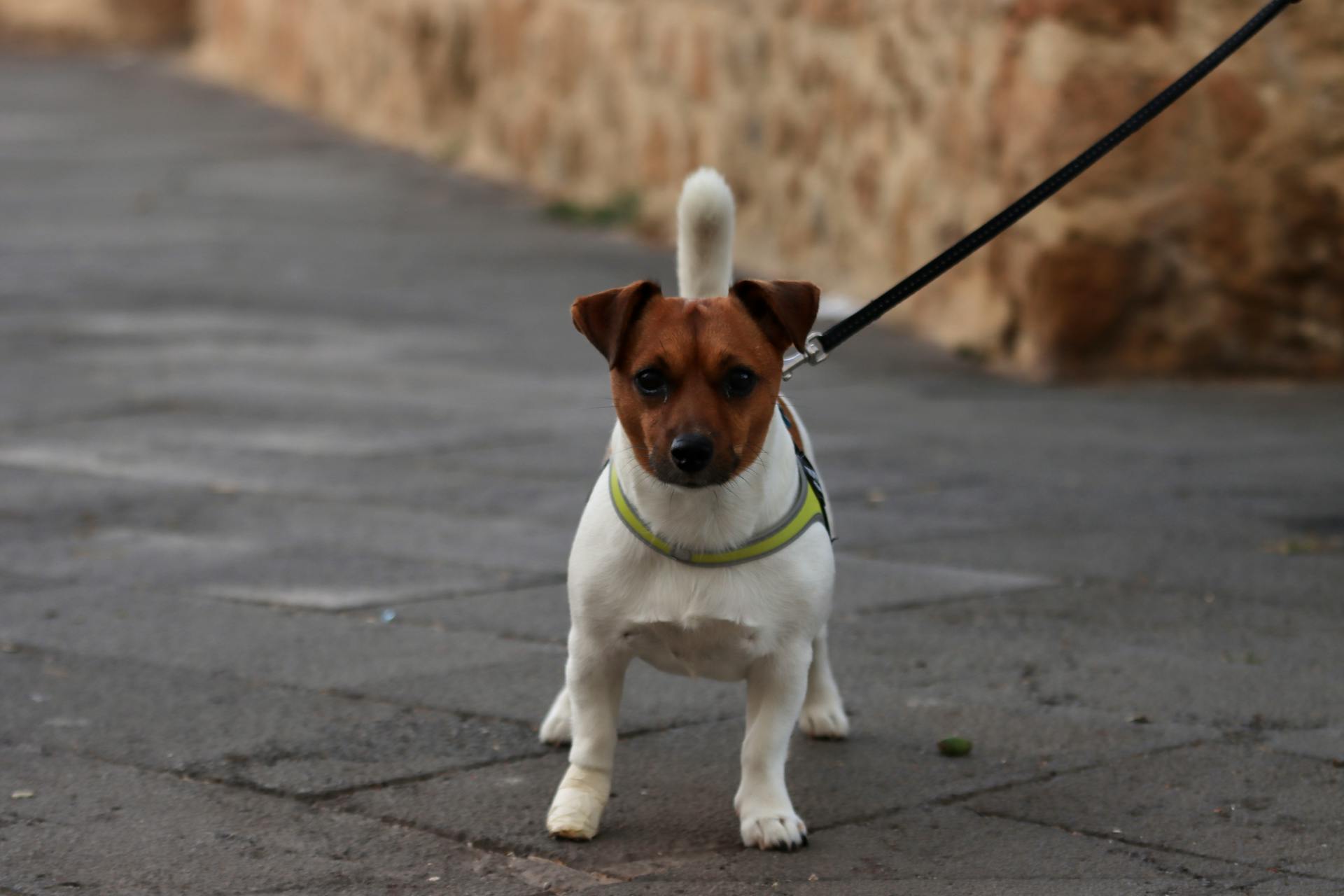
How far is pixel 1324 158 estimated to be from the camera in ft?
28.6

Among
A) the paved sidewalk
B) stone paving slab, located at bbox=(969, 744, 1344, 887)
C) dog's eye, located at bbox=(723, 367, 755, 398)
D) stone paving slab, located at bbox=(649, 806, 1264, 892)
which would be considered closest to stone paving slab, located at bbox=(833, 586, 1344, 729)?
the paved sidewalk

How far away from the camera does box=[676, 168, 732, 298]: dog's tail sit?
3.87m

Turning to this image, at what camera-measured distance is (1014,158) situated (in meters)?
8.84

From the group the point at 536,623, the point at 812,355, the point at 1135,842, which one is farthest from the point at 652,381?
the point at 536,623

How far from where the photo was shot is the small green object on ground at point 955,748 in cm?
428

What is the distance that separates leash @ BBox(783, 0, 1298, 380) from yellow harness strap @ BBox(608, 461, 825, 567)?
501 millimetres

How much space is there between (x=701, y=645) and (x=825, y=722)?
2.75ft

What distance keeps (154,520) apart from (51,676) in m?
1.83

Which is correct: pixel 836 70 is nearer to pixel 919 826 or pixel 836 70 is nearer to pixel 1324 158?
pixel 1324 158

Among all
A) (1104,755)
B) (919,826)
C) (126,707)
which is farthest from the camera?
(126,707)

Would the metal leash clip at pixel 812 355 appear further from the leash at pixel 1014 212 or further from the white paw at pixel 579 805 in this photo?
the white paw at pixel 579 805

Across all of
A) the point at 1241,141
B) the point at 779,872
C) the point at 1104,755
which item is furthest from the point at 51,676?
the point at 1241,141

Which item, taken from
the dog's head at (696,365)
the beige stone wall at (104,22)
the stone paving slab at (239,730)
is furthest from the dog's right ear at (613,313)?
the beige stone wall at (104,22)

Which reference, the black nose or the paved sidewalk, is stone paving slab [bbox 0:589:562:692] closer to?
the paved sidewalk
